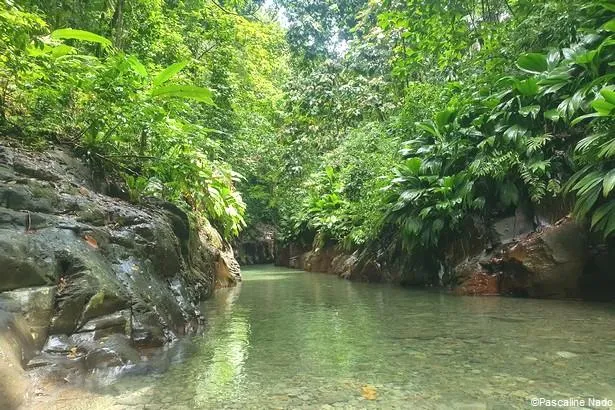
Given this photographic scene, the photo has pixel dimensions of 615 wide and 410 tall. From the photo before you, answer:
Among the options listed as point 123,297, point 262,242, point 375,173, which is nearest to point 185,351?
point 123,297

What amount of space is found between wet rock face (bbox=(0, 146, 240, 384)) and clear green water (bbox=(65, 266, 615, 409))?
421mm

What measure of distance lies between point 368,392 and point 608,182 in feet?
12.0

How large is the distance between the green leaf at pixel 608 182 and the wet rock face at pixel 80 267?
4.39m

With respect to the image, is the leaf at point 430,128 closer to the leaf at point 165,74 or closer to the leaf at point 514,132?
the leaf at point 514,132

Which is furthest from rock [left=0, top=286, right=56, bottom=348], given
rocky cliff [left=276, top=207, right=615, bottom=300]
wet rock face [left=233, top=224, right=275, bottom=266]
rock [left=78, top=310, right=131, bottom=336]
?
wet rock face [left=233, top=224, right=275, bottom=266]

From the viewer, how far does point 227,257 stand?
34.5ft

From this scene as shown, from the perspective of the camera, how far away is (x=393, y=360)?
10.3 feet

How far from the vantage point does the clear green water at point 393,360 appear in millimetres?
2438

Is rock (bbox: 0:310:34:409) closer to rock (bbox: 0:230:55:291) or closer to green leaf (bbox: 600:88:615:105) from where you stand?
rock (bbox: 0:230:55:291)

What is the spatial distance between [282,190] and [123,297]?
1684cm

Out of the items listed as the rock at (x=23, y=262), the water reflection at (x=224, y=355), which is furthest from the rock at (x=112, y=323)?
the water reflection at (x=224, y=355)

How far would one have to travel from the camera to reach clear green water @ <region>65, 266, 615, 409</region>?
2.44 metres

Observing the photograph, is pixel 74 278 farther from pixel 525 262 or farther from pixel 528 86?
pixel 528 86

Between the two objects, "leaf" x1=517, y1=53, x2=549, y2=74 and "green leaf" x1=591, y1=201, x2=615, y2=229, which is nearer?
"green leaf" x1=591, y1=201, x2=615, y2=229
